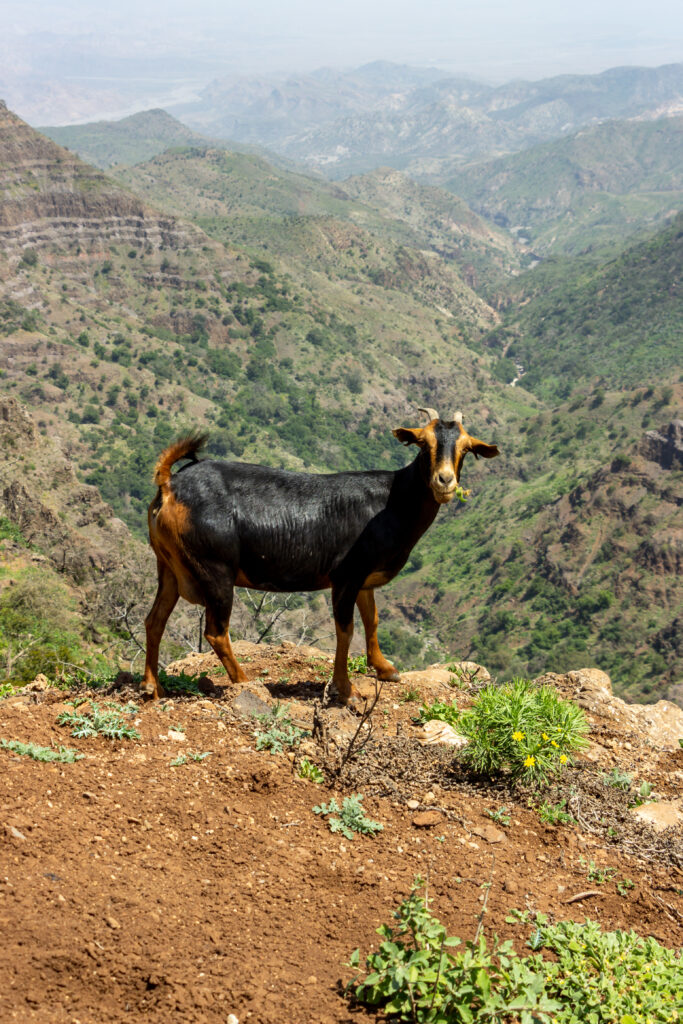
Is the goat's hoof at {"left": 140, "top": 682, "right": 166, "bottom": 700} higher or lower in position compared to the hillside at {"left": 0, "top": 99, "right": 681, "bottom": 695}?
higher

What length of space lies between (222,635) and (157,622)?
33.1 inches

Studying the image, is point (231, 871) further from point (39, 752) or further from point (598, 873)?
point (598, 873)

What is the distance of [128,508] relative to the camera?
279 ft

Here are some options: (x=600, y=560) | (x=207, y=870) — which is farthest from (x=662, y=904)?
(x=600, y=560)

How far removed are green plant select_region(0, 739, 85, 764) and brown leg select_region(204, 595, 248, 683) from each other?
2.12 m

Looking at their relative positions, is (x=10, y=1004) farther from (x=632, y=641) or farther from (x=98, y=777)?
(x=632, y=641)

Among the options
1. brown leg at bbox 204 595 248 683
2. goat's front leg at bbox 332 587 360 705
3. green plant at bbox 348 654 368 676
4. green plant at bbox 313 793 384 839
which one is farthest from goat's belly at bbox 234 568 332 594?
green plant at bbox 313 793 384 839

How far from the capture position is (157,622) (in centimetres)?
866

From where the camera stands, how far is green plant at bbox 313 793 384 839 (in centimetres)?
609

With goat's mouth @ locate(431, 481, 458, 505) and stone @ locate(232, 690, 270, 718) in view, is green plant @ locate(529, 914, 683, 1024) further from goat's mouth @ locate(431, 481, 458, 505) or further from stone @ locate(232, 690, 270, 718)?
goat's mouth @ locate(431, 481, 458, 505)

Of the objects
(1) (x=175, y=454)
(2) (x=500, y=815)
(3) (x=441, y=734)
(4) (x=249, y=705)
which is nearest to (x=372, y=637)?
(3) (x=441, y=734)

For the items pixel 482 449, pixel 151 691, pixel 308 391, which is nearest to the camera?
pixel 482 449

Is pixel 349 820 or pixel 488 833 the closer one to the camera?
pixel 349 820

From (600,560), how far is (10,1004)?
83.1 metres
